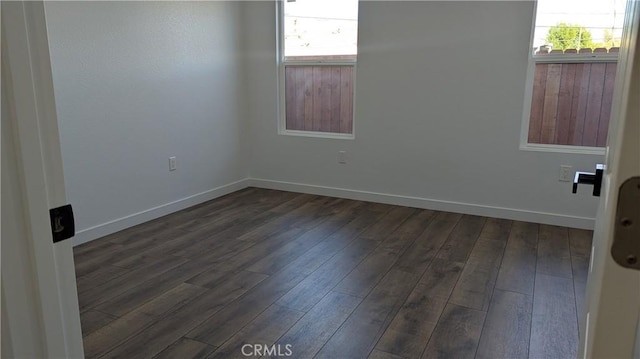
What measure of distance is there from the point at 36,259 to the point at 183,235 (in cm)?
288

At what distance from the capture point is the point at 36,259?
0.73 m

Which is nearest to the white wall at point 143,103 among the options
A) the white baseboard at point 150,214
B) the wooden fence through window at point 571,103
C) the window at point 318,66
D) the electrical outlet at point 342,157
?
the white baseboard at point 150,214

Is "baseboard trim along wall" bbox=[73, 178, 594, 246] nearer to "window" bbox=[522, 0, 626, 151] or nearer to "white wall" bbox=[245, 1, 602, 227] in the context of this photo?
"white wall" bbox=[245, 1, 602, 227]

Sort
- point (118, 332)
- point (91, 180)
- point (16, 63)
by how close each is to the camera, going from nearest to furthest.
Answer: point (16, 63), point (118, 332), point (91, 180)

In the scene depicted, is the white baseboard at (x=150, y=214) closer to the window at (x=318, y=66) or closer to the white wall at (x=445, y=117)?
the window at (x=318, y=66)

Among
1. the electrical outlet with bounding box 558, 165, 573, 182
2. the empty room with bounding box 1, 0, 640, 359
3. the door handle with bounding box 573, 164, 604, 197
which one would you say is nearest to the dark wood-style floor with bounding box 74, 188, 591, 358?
the empty room with bounding box 1, 0, 640, 359

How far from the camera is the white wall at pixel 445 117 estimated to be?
3717 mm

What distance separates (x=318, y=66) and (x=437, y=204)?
6.03 feet

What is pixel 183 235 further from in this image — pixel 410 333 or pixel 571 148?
pixel 571 148

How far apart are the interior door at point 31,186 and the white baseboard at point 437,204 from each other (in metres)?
3.78

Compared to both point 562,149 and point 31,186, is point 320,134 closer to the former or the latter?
point 562,149

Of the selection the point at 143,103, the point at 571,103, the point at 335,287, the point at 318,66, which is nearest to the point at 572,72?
the point at 571,103

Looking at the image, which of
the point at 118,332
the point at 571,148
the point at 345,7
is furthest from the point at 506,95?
the point at 118,332

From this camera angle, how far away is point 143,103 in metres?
3.68
